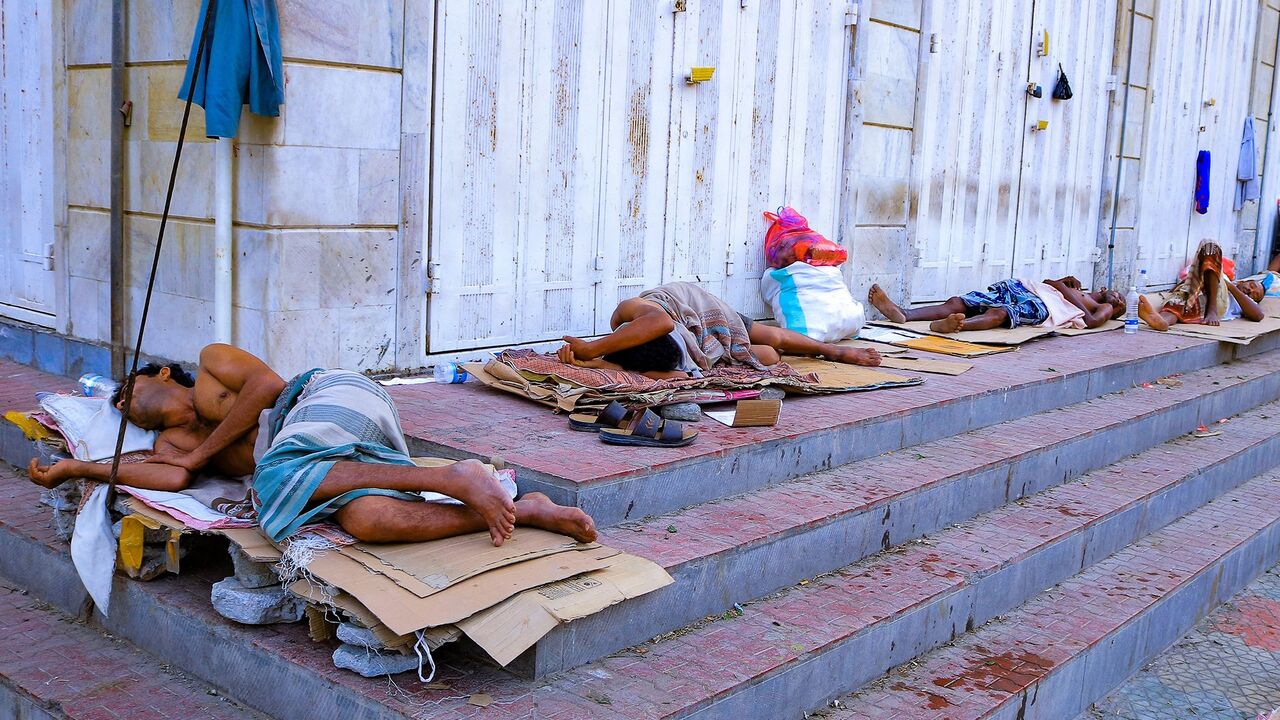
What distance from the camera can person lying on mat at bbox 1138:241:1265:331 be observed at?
938cm

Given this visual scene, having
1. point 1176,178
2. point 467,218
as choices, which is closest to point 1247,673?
point 467,218

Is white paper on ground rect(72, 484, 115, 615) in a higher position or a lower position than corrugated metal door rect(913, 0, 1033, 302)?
lower

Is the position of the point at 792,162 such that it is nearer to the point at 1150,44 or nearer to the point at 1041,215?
the point at 1041,215

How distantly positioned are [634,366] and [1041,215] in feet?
19.9

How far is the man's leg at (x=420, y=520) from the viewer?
316 cm

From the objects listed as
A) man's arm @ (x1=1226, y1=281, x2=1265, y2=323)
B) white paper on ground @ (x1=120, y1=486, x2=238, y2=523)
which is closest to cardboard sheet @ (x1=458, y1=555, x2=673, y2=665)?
white paper on ground @ (x1=120, y1=486, x2=238, y2=523)

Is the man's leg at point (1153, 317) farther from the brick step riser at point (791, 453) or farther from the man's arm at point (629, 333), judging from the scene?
the man's arm at point (629, 333)

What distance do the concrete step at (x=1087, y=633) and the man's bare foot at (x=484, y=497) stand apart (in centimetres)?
112

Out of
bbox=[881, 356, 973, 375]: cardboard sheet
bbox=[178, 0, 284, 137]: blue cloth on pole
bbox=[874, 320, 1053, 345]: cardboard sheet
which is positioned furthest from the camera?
bbox=[874, 320, 1053, 345]: cardboard sheet

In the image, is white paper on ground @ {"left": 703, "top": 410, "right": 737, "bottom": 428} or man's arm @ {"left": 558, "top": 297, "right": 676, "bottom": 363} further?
man's arm @ {"left": 558, "top": 297, "right": 676, "bottom": 363}

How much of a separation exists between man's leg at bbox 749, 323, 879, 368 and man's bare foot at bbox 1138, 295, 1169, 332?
143 inches

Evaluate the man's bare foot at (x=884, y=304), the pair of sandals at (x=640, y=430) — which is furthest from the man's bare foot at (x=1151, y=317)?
the pair of sandals at (x=640, y=430)

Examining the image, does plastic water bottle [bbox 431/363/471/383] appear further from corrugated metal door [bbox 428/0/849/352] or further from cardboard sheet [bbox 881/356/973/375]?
cardboard sheet [bbox 881/356/973/375]

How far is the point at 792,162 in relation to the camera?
289 inches
